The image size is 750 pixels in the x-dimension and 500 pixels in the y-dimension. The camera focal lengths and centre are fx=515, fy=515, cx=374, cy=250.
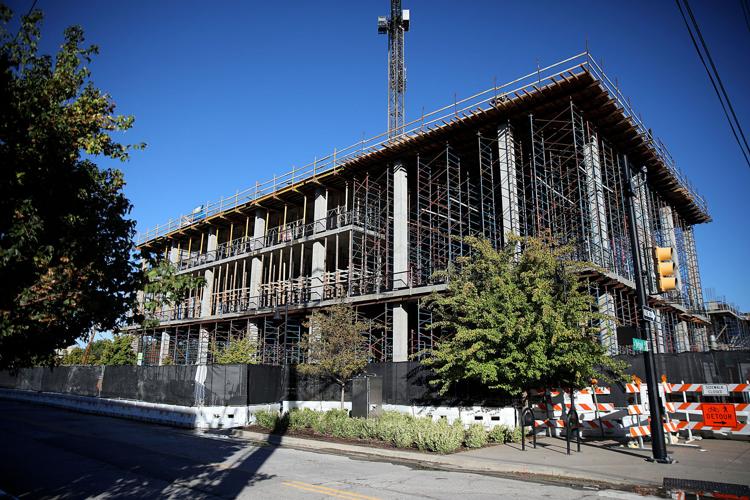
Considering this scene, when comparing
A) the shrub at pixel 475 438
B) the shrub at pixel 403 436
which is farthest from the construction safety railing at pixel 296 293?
the shrub at pixel 475 438

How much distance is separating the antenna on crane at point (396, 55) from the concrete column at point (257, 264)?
15.4 meters

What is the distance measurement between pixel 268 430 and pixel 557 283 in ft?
41.7

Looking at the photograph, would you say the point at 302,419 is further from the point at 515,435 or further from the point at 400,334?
the point at 400,334

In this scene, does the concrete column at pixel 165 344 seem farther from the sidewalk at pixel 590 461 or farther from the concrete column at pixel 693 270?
the concrete column at pixel 693 270

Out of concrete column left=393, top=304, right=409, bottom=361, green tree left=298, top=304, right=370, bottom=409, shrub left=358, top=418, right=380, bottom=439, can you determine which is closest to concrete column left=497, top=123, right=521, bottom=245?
concrete column left=393, top=304, right=409, bottom=361

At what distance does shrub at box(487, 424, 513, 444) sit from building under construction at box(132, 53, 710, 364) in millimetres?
6736

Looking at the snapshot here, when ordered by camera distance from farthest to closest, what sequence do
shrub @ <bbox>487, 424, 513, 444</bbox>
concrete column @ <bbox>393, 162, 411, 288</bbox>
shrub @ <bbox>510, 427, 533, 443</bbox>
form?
concrete column @ <bbox>393, 162, 411, 288</bbox> → shrub @ <bbox>510, 427, 533, 443</bbox> → shrub @ <bbox>487, 424, 513, 444</bbox>

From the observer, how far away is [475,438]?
15.0 m

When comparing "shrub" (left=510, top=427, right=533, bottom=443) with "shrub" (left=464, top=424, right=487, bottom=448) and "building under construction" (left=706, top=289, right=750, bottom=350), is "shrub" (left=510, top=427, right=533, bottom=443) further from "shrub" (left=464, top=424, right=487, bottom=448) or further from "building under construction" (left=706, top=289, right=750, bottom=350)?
"building under construction" (left=706, top=289, right=750, bottom=350)

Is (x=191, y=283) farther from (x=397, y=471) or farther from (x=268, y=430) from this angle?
(x=268, y=430)

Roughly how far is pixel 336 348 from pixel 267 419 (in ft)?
13.2

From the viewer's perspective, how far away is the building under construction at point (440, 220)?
1075 inches

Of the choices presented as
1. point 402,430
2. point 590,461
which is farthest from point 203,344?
point 590,461

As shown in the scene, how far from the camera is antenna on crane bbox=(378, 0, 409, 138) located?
49.6 meters
